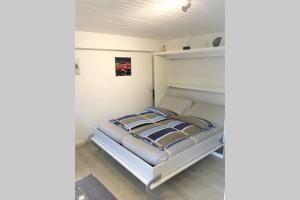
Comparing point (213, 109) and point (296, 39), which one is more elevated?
point (296, 39)

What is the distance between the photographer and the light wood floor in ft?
7.24

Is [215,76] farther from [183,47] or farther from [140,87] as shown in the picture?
[140,87]

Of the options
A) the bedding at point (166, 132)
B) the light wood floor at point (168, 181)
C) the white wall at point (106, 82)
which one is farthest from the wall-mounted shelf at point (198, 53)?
the light wood floor at point (168, 181)

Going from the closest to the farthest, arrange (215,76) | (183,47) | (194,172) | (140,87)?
(194,172) → (215,76) → (183,47) → (140,87)

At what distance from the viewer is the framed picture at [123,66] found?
156 inches

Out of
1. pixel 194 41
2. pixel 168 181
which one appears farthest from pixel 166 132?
pixel 194 41

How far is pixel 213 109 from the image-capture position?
3.47m

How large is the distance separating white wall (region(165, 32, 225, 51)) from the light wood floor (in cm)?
220

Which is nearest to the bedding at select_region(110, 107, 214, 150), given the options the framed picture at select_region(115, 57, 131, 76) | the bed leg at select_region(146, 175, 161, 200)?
the bed leg at select_region(146, 175, 161, 200)

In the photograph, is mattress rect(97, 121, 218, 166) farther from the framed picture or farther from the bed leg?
the framed picture

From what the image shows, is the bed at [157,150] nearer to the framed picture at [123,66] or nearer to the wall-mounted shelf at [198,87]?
the wall-mounted shelf at [198,87]

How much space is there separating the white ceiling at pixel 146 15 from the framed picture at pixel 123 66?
762 millimetres

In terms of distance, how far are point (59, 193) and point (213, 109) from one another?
3.38 m

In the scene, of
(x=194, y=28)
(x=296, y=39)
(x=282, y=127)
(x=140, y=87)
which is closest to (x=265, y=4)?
(x=296, y=39)
